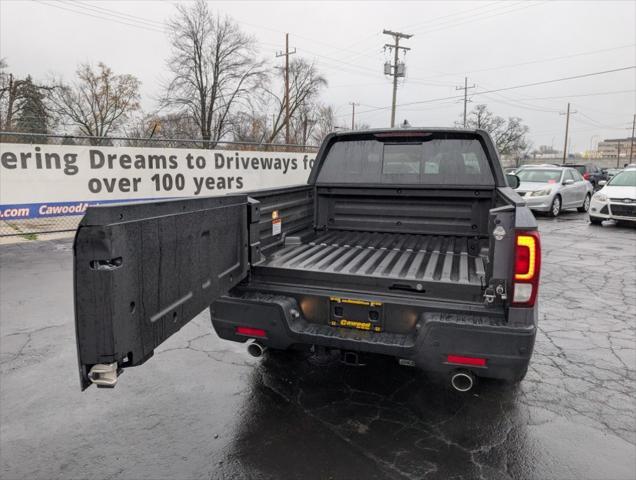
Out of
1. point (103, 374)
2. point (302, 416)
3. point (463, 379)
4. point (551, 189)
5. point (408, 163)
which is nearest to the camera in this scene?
point (103, 374)

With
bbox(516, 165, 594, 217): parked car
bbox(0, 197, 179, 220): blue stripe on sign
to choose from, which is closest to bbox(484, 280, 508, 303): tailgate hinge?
bbox(0, 197, 179, 220): blue stripe on sign

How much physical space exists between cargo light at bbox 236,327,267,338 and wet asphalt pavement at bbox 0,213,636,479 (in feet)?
1.90

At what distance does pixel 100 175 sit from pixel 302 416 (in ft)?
28.3

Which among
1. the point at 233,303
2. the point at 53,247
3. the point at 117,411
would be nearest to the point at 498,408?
the point at 233,303

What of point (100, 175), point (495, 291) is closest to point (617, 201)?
point (495, 291)

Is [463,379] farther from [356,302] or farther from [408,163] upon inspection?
[408,163]

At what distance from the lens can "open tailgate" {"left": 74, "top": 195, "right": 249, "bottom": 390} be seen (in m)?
1.70

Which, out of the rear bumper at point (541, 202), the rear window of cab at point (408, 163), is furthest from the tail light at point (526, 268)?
the rear bumper at point (541, 202)

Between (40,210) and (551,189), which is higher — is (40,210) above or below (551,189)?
below

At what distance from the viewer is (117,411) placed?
3.25 meters

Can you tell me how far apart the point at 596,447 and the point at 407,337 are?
1422mm

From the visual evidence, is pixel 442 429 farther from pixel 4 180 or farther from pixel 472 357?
pixel 4 180

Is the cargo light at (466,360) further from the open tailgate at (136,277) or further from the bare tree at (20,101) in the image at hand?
the bare tree at (20,101)

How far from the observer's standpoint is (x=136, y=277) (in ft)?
6.16
